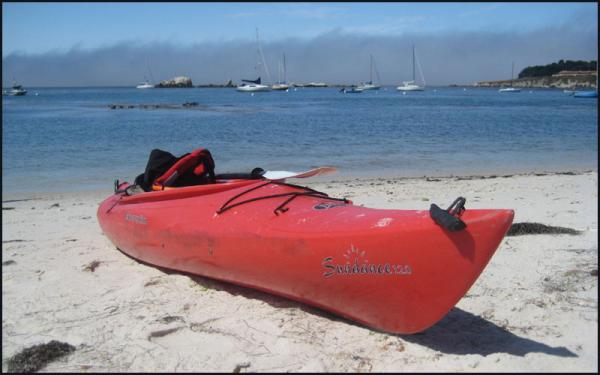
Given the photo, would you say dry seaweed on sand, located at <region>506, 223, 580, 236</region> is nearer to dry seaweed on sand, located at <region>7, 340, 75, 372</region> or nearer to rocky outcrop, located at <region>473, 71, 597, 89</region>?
dry seaweed on sand, located at <region>7, 340, 75, 372</region>

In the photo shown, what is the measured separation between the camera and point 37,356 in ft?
10.4

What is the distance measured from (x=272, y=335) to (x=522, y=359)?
56.6 inches

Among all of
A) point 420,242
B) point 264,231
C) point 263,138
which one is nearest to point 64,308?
point 264,231

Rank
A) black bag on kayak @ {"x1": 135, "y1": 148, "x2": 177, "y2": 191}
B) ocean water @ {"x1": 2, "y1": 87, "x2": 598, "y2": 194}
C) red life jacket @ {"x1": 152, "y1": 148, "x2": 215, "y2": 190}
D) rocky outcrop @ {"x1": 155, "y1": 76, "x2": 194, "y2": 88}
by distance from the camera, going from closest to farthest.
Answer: red life jacket @ {"x1": 152, "y1": 148, "x2": 215, "y2": 190}, black bag on kayak @ {"x1": 135, "y1": 148, "x2": 177, "y2": 191}, ocean water @ {"x1": 2, "y1": 87, "x2": 598, "y2": 194}, rocky outcrop @ {"x1": 155, "y1": 76, "x2": 194, "y2": 88}

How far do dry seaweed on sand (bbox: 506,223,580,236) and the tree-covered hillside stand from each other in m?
105

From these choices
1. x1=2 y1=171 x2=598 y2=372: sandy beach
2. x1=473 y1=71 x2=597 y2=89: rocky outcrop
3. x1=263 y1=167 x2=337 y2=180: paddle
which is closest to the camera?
x1=2 y1=171 x2=598 y2=372: sandy beach

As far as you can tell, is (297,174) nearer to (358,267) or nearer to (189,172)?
(189,172)

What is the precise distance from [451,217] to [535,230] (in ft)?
10.0

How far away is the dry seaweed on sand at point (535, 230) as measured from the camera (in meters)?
5.45

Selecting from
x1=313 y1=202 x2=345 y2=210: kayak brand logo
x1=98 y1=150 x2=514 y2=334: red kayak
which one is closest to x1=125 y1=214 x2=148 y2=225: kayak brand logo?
x1=98 y1=150 x2=514 y2=334: red kayak

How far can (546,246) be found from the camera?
499cm

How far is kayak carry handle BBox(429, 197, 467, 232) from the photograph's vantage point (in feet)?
9.32

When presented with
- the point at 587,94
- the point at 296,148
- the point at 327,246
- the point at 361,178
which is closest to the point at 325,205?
the point at 327,246

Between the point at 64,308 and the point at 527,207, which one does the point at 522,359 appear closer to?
the point at 64,308
